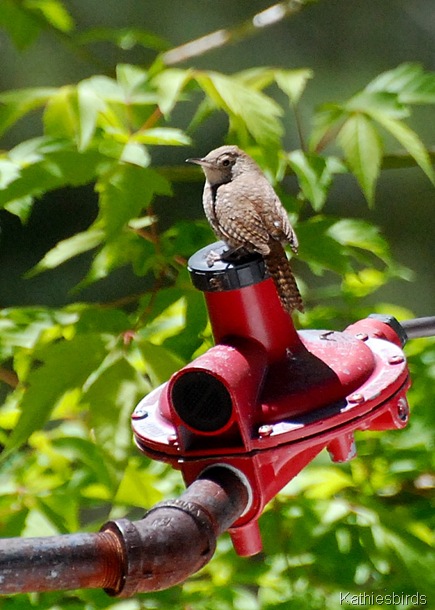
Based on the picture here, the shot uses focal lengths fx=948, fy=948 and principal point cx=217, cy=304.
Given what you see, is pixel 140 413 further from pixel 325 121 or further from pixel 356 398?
pixel 325 121

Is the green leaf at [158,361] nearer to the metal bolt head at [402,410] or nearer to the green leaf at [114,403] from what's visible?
the green leaf at [114,403]

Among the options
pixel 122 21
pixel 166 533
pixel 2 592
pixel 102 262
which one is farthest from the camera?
pixel 122 21

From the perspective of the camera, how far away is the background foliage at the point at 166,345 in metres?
1.71

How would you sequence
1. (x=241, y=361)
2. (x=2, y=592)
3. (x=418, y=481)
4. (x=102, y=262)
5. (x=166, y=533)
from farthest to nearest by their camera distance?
(x=418, y=481) → (x=102, y=262) → (x=241, y=361) → (x=166, y=533) → (x=2, y=592)

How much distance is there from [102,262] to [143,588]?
134 centimetres

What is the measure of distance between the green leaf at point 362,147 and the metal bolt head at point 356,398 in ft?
2.85

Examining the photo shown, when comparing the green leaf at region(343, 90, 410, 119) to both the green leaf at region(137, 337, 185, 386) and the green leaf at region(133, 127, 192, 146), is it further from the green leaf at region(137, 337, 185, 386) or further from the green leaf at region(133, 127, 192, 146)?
the green leaf at region(137, 337, 185, 386)

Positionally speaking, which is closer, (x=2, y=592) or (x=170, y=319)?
(x=2, y=592)

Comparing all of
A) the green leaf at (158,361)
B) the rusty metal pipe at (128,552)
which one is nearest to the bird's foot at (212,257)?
the rusty metal pipe at (128,552)

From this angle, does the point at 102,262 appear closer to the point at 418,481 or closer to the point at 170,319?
the point at 170,319

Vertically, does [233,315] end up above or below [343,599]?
above

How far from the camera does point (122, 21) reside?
3.35 meters

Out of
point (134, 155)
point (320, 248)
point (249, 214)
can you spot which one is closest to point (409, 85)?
point (320, 248)

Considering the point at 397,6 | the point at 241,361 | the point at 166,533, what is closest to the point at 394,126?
the point at 241,361
